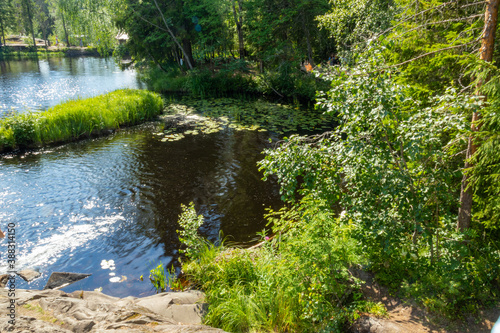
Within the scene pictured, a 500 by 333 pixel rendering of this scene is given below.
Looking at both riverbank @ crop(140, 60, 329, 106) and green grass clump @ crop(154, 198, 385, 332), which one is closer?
green grass clump @ crop(154, 198, 385, 332)

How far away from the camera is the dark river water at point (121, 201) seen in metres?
5.89

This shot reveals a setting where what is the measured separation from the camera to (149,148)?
38.0 ft

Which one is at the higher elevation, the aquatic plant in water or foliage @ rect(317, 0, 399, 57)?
foliage @ rect(317, 0, 399, 57)

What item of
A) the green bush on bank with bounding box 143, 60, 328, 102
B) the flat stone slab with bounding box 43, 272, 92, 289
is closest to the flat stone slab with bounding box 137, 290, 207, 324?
the flat stone slab with bounding box 43, 272, 92, 289

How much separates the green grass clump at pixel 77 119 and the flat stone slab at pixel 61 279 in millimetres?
7730

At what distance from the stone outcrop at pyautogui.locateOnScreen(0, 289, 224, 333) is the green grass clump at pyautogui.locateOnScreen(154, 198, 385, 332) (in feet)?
1.35

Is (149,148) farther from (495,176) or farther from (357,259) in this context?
(495,176)

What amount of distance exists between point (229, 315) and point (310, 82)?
1701 centimetres

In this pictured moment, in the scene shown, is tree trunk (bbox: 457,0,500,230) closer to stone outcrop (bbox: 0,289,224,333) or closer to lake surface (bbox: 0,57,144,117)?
stone outcrop (bbox: 0,289,224,333)

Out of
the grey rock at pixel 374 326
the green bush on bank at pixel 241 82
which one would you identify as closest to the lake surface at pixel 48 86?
the green bush on bank at pixel 241 82

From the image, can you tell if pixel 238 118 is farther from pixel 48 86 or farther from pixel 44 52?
pixel 44 52

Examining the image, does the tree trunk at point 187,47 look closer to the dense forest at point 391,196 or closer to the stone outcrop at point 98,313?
the dense forest at point 391,196

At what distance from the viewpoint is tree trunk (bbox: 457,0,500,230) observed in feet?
11.6

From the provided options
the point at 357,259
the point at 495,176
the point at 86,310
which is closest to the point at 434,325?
the point at 357,259
